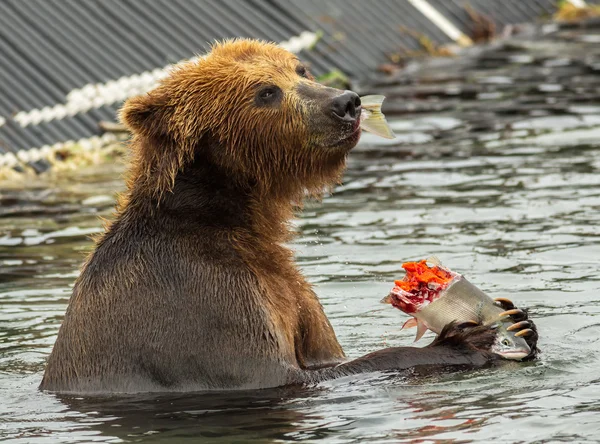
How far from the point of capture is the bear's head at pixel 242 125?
740 cm

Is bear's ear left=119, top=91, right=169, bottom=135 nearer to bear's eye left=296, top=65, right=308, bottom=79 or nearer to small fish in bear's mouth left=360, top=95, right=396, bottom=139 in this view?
bear's eye left=296, top=65, right=308, bottom=79

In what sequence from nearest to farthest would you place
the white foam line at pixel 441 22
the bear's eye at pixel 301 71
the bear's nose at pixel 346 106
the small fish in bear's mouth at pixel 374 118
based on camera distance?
the bear's nose at pixel 346 106 < the bear's eye at pixel 301 71 < the small fish in bear's mouth at pixel 374 118 < the white foam line at pixel 441 22

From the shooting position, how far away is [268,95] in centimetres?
755

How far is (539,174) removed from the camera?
1302cm

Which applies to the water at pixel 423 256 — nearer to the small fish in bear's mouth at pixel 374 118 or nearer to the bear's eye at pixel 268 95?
the small fish in bear's mouth at pixel 374 118

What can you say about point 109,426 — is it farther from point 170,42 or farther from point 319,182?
point 170,42

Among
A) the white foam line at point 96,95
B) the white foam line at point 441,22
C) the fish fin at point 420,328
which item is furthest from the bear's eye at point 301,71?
the white foam line at point 441,22

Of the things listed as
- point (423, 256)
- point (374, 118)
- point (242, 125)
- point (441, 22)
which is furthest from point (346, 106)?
point (441, 22)

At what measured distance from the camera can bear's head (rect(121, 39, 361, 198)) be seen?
291 inches

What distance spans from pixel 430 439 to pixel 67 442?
1679 millimetres

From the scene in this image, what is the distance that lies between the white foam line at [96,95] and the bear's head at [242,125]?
808 centimetres

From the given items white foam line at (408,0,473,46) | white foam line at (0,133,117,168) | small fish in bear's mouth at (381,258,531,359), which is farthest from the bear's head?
white foam line at (408,0,473,46)

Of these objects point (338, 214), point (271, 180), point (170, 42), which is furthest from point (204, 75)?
point (170, 42)

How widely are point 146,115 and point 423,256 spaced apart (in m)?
3.51
